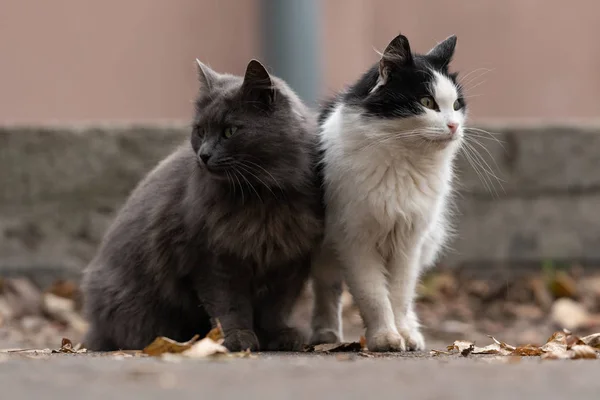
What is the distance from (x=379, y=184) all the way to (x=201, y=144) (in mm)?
697

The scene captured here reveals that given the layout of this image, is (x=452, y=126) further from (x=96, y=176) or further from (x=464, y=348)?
(x=96, y=176)

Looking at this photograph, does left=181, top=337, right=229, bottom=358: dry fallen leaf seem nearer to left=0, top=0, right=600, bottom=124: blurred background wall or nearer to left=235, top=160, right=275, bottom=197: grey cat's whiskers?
left=235, top=160, right=275, bottom=197: grey cat's whiskers

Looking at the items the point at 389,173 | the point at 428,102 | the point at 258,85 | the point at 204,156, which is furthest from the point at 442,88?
the point at 204,156

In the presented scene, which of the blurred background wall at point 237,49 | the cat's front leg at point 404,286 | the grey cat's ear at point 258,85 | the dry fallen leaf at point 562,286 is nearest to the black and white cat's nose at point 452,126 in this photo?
the cat's front leg at point 404,286

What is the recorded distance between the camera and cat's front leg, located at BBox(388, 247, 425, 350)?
3.72 m

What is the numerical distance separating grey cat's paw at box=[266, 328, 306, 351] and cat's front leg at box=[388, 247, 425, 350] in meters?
0.40

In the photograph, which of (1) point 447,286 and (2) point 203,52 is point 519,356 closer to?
(1) point 447,286

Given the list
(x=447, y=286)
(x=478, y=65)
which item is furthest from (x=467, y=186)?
(x=478, y=65)

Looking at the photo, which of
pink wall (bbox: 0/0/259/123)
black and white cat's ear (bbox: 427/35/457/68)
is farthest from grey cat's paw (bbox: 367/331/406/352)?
pink wall (bbox: 0/0/259/123)

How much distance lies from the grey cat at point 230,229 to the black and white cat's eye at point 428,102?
49 cm

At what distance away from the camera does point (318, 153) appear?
3787 mm

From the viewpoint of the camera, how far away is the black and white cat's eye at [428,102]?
11.6 feet

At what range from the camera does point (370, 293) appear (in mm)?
3588

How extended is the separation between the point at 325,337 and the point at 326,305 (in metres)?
0.14
